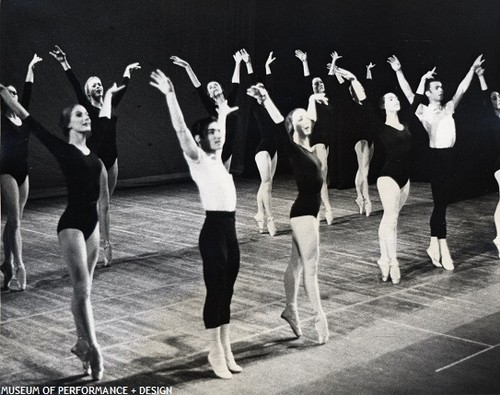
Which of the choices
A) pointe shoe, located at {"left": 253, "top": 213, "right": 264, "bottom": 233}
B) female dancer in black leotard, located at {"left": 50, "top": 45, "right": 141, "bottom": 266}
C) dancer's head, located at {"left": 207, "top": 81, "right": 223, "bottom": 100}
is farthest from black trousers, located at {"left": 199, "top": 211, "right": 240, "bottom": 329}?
pointe shoe, located at {"left": 253, "top": 213, "right": 264, "bottom": 233}

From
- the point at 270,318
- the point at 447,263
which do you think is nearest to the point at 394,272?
the point at 447,263

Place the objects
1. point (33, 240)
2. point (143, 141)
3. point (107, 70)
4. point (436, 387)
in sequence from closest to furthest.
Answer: point (436, 387), point (33, 240), point (107, 70), point (143, 141)

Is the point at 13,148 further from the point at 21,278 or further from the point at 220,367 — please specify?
the point at 220,367

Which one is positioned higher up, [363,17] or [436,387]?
[363,17]

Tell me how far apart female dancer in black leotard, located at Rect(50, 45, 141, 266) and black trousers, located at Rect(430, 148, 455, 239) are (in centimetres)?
272

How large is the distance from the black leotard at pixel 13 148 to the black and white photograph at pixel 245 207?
0.05ft

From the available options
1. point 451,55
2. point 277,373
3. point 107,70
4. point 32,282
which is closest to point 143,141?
point 107,70

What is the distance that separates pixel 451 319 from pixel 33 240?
4472 millimetres

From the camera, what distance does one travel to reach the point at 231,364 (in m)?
4.57

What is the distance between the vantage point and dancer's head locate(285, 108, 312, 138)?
4988 mm

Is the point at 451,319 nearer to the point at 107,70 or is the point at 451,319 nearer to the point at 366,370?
the point at 366,370

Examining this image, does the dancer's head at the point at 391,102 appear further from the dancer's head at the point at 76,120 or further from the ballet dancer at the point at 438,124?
the dancer's head at the point at 76,120

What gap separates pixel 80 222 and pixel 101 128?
131cm

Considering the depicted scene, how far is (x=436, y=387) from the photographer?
4.46 m
